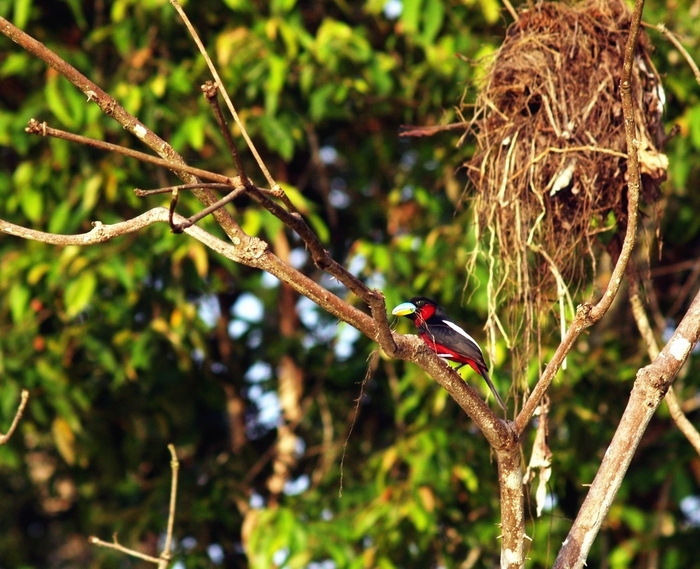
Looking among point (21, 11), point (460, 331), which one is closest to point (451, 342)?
point (460, 331)

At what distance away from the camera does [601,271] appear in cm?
701

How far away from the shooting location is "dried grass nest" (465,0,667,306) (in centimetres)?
389

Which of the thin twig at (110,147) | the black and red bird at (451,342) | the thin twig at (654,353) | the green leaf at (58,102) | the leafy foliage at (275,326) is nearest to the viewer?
the thin twig at (110,147)

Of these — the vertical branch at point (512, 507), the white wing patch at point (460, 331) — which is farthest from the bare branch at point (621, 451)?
the white wing patch at point (460, 331)

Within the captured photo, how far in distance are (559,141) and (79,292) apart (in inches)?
113

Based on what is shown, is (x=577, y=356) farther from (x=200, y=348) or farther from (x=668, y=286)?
(x=200, y=348)

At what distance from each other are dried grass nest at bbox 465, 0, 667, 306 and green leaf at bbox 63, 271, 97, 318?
92.9 inches

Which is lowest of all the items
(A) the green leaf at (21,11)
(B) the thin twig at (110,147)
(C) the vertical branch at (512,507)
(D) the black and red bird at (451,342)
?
(C) the vertical branch at (512,507)

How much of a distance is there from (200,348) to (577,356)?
2209 mm

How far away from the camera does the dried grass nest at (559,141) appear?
3889 millimetres

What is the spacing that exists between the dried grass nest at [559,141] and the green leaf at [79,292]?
2.36 metres

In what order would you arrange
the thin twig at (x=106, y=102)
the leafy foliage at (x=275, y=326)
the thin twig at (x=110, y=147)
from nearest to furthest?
the thin twig at (x=110, y=147), the thin twig at (x=106, y=102), the leafy foliage at (x=275, y=326)

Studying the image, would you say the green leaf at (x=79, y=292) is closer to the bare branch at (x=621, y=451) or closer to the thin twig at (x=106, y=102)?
the thin twig at (x=106, y=102)

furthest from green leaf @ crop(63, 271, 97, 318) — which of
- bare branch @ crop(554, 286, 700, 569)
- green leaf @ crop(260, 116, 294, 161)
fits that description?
bare branch @ crop(554, 286, 700, 569)
